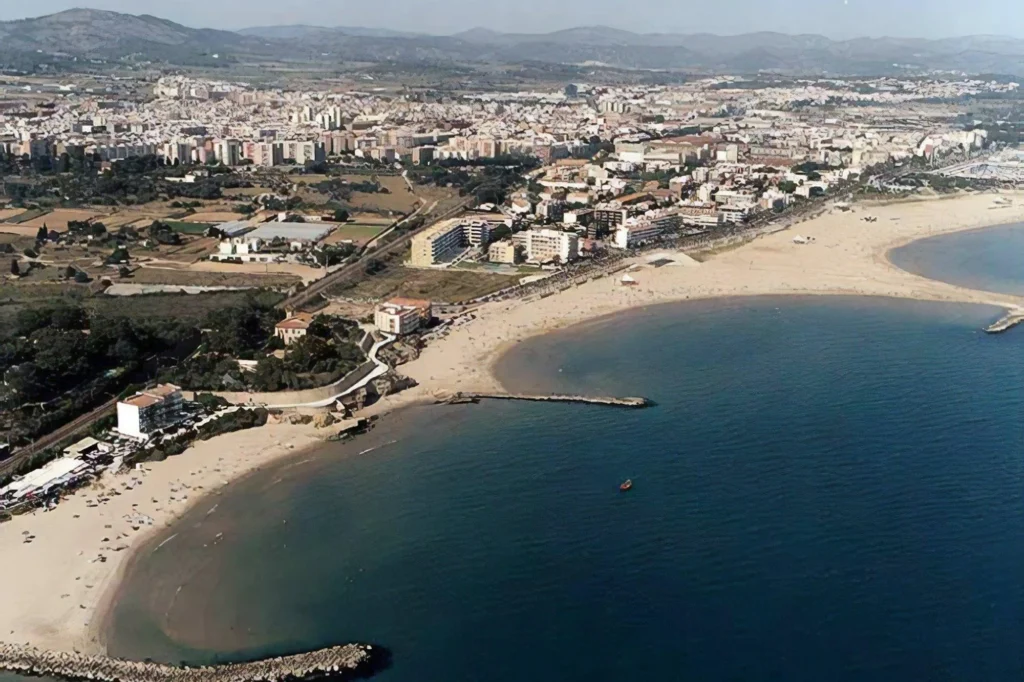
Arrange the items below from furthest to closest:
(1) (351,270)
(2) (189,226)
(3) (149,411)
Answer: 1. (2) (189,226)
2. (1) (351,270)
3. (3) (149,411)

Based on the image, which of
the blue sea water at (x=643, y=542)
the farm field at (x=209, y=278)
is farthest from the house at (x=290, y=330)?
the farm field at (x=209, y=278)

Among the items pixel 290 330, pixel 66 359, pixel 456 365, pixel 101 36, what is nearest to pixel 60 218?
pixel 290 330

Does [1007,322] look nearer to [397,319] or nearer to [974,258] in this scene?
[974,258]

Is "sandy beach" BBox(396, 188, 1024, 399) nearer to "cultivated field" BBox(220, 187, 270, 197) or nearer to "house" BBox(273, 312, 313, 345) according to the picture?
"house" BBox(273, 312, 313, 345)

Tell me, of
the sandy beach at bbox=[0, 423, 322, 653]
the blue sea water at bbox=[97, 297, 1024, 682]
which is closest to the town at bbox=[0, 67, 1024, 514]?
the sandy beach at bbox=[0, 423, 322, 653]

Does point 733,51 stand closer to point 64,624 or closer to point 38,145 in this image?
point 38,145

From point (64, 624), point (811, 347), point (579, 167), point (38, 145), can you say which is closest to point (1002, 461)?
point (811, 347)

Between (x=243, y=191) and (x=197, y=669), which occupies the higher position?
(x=243, y=191)
